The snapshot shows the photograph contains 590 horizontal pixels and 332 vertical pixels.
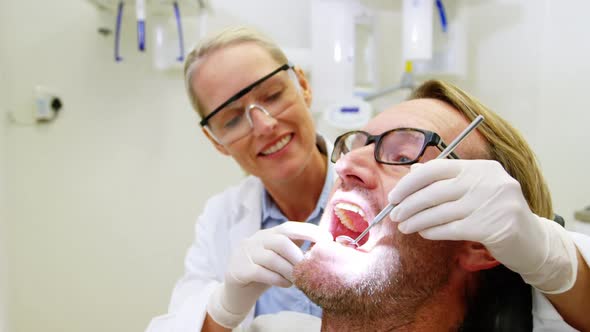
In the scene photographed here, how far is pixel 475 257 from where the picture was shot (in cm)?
92

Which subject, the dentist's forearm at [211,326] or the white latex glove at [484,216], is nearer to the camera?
the white latex glove at [484,216]

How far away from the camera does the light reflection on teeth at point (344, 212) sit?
0.93 meters

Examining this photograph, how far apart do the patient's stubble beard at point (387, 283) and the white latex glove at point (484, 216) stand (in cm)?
7

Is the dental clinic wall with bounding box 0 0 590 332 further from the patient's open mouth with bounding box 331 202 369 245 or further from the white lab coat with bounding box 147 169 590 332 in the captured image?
the patient's open mouth with bounding box 331 202 369 245

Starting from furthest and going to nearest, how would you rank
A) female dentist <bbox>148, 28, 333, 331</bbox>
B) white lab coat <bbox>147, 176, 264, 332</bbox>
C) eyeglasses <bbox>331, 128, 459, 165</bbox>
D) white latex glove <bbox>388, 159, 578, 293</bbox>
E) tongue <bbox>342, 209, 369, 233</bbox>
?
1. white lab coat <bbox>147, 176, 264, 332</bbox>
2. female dentist <bbox>148, 28, 333, 331</bbox>
3. tongue <bbox>342, 209, 369, 233</bbox>
4. eyeglasses <bbox>331, 128, 459, 165</bbox>
5. white latex glove <bbox>388, 159, 578, 293</bbox>

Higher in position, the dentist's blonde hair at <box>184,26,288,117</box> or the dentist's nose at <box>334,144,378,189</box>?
the dentist's blonde hair at <box>184,26,288,117</box>

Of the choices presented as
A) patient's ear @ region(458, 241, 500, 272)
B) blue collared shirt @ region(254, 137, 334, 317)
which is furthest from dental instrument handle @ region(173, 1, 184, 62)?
patient's ear @ region(458, 241, 500, 272)

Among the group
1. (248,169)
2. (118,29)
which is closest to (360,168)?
(248,169)

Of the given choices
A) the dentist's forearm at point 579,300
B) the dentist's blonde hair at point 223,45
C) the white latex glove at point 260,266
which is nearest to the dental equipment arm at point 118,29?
the dentist's blonde hair at point 223,45

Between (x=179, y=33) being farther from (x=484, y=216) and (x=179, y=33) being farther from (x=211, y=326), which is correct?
(x=484, y=216)

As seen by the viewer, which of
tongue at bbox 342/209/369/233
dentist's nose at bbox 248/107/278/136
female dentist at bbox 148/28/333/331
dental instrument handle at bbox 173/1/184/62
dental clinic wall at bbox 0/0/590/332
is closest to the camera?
tongue at bbox 342/209/369/233

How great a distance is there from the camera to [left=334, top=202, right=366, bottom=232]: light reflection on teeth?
0.93m

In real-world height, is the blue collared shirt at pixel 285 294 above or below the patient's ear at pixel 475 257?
below

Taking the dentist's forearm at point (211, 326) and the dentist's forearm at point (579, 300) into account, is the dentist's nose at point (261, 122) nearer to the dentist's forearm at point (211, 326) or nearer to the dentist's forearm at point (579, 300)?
the dentist's forearm at point (211, 326)
